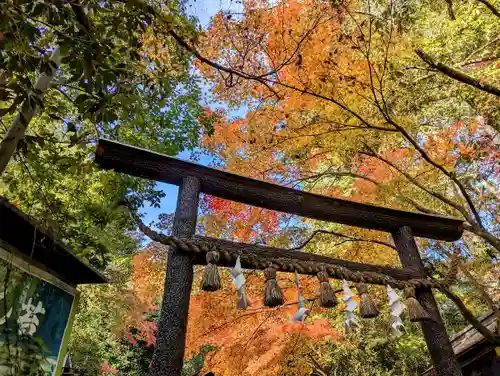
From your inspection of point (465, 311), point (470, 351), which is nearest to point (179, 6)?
point (465, 311)

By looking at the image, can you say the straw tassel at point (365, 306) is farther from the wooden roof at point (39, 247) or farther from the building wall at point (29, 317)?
the building wall at point (29, 317)

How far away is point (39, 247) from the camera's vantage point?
2887mm

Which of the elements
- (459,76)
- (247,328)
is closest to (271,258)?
(459,76)

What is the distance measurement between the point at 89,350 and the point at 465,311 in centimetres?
1334

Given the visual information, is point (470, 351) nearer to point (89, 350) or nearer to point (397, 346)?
point (397, 346)

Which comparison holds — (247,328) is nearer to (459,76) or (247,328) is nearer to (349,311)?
(349,311)

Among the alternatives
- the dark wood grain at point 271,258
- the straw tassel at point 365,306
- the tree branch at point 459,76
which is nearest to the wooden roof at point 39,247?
the dark wood grain at point 271,258

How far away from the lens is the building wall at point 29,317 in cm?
250

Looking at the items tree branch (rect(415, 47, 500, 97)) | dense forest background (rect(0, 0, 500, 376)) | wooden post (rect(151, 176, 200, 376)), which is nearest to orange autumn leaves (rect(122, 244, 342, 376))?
dense forest background (rect(0, 0, 500, 376))

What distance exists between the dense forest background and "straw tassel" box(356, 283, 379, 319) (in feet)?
1.25

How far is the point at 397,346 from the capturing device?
1348 centimetres

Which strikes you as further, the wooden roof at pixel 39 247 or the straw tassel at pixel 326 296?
the straw tassel at pixel 326 296

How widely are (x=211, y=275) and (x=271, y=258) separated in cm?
75

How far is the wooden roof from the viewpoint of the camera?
8.43ft
